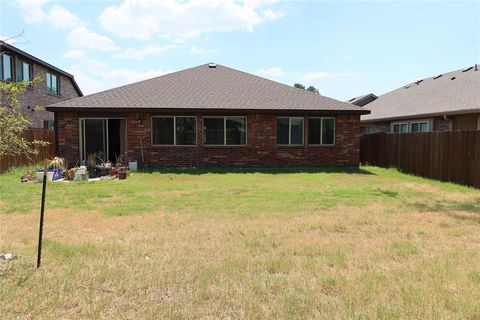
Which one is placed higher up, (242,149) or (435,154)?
(242,149)

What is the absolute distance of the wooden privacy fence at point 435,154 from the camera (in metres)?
11.3

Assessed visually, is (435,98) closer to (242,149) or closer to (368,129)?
(368,129)

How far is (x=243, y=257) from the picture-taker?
4.71m

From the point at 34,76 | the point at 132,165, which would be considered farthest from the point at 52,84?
the point at 132,165

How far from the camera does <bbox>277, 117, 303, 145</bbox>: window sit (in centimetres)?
1636

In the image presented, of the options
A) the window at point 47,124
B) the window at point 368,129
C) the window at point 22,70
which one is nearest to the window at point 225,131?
the window at point 368,129

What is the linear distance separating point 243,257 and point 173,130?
1158cm

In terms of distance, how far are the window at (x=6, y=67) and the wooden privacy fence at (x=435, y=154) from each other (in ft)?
60.5

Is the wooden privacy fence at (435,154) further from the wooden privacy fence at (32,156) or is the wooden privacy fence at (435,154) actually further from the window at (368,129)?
the wooden privacy fence at (32,156)

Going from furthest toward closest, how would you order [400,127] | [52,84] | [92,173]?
[52,84] → [400,127] → [92,173]

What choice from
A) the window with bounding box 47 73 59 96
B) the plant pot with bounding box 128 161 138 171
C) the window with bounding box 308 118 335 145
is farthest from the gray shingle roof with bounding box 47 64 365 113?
the window with bounding box 47 73 59 96

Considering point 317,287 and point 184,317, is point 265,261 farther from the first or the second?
point 184,317

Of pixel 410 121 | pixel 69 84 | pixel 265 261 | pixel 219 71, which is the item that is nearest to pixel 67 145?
pixel 219 71

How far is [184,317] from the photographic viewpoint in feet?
10.7
